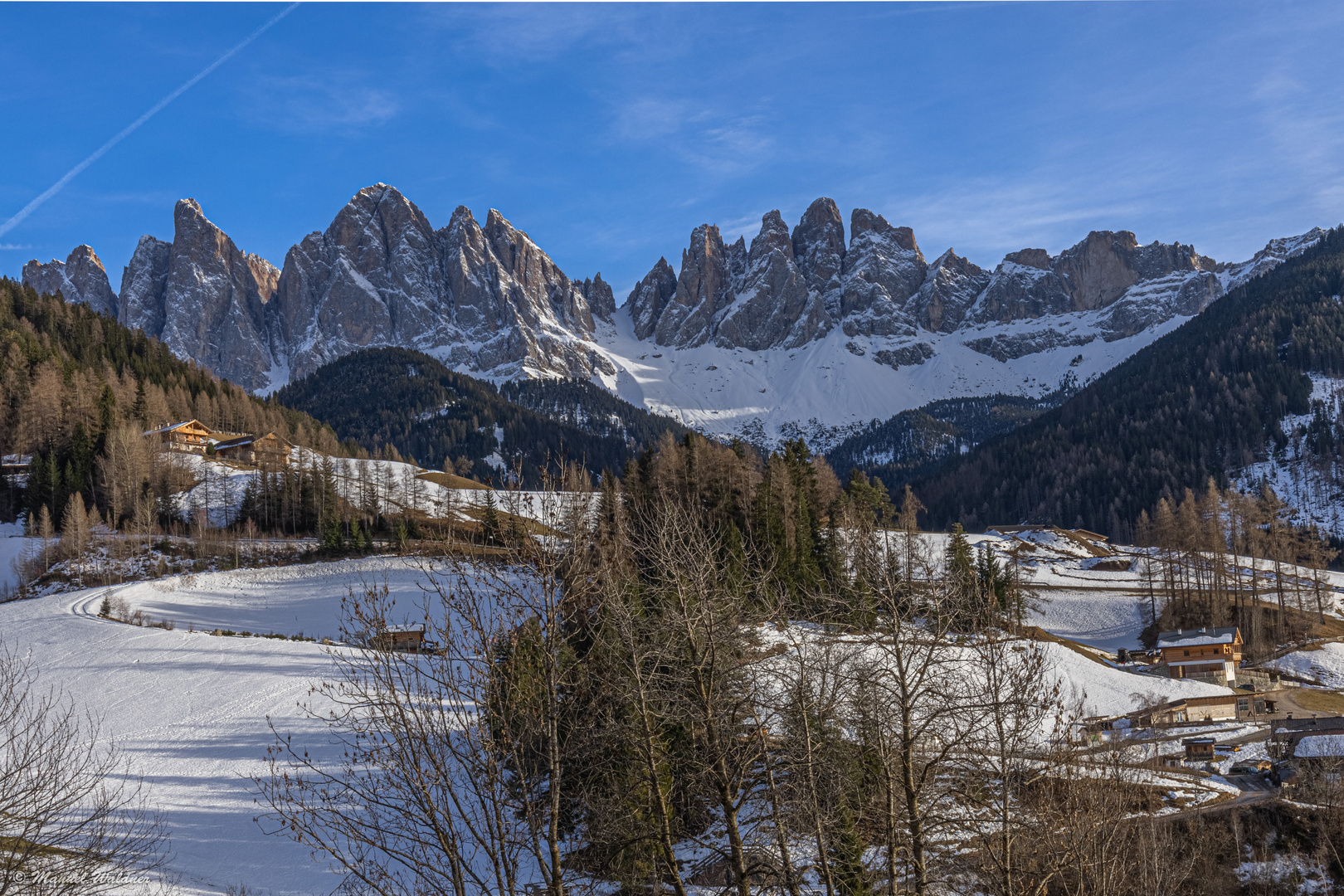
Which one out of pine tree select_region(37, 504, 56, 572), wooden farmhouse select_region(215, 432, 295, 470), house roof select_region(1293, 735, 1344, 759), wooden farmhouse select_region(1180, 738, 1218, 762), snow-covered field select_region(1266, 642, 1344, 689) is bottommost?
snow-covered field select_region(1266, 642, 1344, 689)

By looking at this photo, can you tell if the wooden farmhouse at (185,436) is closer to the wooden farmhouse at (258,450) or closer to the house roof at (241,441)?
the wooden farmhouse at (258,450)

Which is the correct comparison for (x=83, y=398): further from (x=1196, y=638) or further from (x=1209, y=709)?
(x=1196, y=638)

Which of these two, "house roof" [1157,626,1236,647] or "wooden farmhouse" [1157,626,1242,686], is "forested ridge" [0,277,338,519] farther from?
"house roof" [1157,626,1236,647]

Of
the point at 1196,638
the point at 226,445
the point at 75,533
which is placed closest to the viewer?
the point at 1196,638

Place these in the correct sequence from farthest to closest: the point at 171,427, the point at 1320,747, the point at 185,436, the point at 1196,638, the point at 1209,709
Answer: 1. the point at 185,436
2. the point at 171,427
3. the point at 1196,638
4. the point at 1209,709
5. the point at 1320,747

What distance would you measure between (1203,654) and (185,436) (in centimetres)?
11057

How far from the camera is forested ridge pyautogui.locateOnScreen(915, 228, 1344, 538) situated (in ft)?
470

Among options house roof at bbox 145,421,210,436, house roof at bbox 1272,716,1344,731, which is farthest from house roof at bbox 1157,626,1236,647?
house roof at bbox 145,421,210,436

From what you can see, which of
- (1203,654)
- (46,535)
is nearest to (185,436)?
(46,535)

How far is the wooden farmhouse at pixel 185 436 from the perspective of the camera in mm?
95938

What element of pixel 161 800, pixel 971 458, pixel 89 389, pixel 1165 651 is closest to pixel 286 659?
pixel 161 800

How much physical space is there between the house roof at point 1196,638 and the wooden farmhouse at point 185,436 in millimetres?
102508

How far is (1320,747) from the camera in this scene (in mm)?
34531

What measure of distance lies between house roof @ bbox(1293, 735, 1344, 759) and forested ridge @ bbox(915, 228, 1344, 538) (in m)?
108
